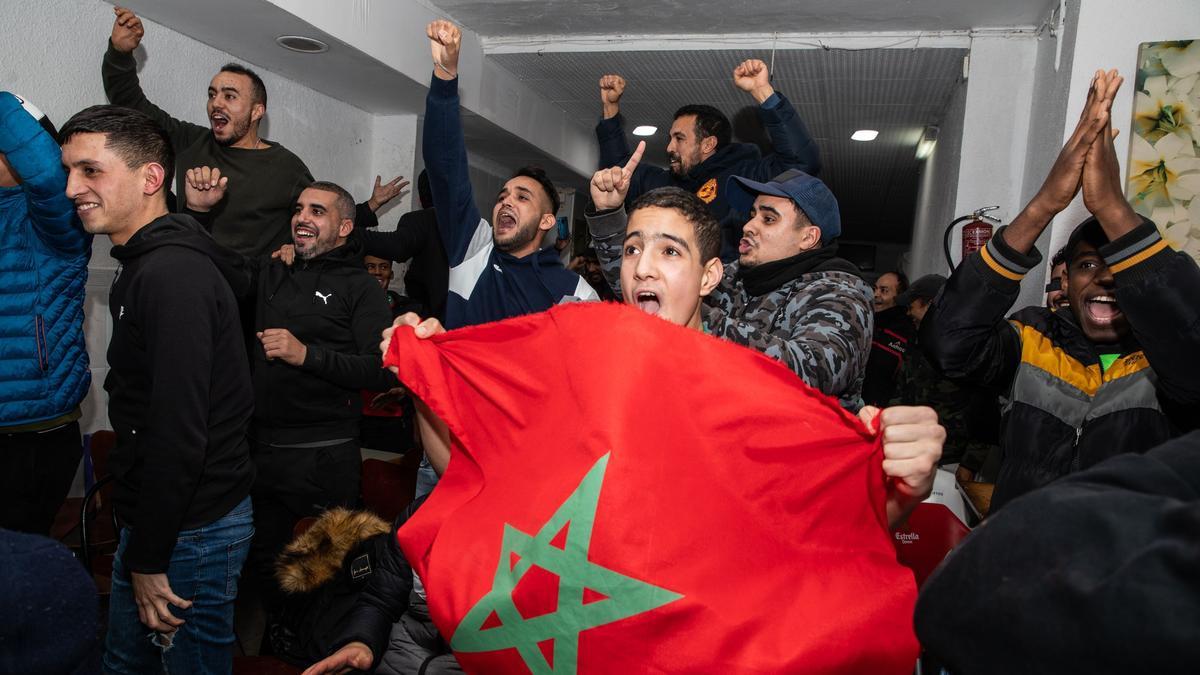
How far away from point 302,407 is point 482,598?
197cm

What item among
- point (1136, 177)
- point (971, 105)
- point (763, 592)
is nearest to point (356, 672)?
point (763, 592)

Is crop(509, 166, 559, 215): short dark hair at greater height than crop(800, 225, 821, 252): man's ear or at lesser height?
greater

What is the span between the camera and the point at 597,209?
2.21m

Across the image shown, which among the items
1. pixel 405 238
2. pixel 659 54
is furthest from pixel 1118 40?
pixel 405 238

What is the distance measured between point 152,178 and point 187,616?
1.10m

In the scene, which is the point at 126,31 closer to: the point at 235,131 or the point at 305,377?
the point at 235,131

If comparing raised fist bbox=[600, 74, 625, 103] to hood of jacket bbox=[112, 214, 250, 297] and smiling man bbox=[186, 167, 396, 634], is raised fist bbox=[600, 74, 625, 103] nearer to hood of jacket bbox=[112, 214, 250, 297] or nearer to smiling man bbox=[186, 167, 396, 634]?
smiling man bbox=[186, 167, 396, 634]

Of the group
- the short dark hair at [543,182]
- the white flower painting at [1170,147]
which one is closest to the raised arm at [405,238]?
the short dark hair at [543,182]

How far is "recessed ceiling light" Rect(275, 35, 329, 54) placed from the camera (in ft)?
14.6

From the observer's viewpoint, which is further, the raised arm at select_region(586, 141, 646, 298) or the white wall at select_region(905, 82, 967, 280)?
the white wall at select_region(905, 82, 967, 280)

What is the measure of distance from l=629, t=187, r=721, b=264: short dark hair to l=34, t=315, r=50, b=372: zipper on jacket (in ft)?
5.61

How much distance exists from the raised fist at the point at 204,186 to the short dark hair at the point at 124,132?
2.60 ft

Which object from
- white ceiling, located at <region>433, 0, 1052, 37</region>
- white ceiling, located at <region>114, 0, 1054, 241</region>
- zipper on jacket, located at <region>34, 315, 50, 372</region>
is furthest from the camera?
white ceiling, located at <region>433, 0, 1052, 37</region>

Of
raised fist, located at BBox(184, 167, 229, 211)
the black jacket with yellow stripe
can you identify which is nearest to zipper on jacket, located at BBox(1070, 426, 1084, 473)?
the black jacket with yellow stripe
